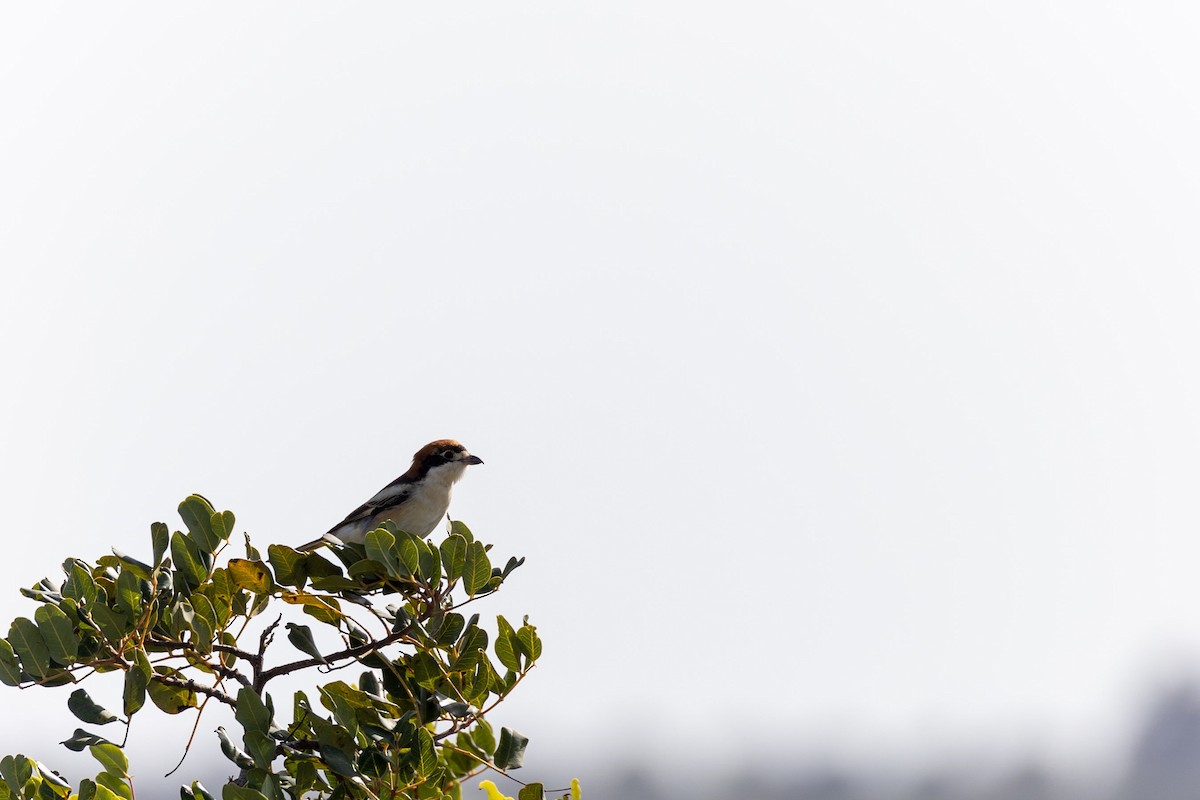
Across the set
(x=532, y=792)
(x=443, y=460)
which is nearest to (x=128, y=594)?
(x=532, y=792)

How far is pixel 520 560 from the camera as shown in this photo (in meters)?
5.04

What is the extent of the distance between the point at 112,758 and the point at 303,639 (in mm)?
709

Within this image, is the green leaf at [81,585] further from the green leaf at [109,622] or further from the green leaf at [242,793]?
the green leaf at [242,793]

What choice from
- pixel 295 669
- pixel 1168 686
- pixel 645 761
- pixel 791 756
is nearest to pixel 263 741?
pixel 295 669

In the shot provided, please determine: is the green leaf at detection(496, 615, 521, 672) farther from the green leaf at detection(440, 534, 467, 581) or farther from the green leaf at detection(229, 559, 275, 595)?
the green leaf at detection(229, 559, 275, 595)

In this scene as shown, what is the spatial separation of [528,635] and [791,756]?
16200 cm

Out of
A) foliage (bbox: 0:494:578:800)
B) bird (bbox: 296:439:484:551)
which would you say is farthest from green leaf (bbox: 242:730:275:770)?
bird (bbox: 296:439:484:551)

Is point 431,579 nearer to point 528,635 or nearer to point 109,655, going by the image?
point 528,635

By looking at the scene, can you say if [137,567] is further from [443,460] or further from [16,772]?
[443,460]

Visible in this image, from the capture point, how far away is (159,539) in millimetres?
4855

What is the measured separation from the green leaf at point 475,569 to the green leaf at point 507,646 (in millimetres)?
215

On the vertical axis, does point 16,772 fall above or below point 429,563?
below

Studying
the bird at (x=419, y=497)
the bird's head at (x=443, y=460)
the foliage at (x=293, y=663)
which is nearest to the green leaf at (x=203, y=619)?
the foliage at (x=293, y=663)

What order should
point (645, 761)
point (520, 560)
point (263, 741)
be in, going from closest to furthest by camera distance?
point (263, 741)
point (520, 560)
point (645, 761)
